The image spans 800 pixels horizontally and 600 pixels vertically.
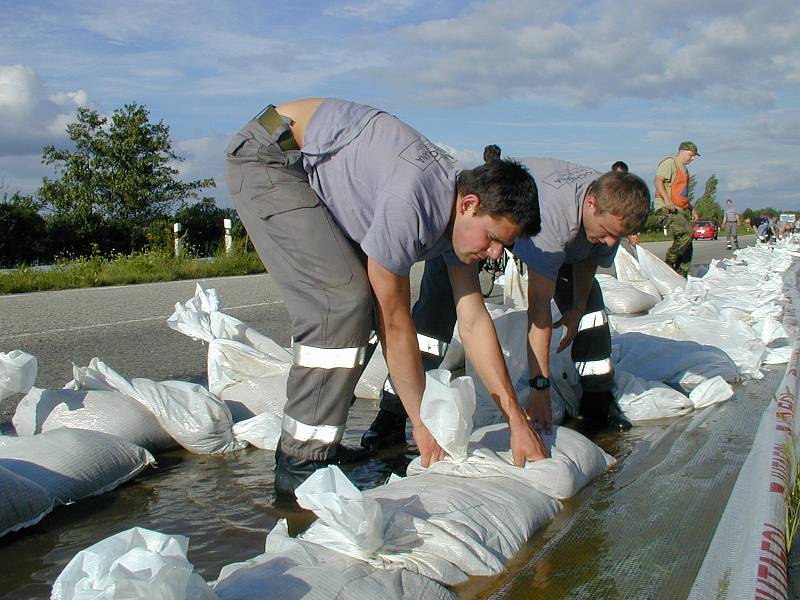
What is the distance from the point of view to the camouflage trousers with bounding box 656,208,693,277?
9102 millimetres

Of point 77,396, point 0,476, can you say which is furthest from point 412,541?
point 77,396

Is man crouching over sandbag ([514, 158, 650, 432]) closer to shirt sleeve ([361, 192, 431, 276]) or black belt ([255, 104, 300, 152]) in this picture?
shirt sleeve ([361, 192, 431, 276])

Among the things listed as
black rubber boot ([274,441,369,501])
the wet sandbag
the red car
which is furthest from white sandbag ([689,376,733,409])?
the red car

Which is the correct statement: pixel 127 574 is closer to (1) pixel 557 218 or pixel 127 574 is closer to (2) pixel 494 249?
(2) pixel 494 249

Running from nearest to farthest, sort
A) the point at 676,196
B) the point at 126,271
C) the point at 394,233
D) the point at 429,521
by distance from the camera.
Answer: the point at 429,521, the point at 394,233, the point at 676,196, the point at 126,271

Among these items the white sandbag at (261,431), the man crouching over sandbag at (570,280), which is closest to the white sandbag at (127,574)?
the man crouching over sandbag at (570,280)

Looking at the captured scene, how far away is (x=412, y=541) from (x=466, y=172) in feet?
3.38

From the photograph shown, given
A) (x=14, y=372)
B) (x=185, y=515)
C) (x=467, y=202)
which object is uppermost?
(x=467, y=202)

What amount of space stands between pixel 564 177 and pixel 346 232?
990mm

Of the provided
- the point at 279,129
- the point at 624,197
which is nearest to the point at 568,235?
the point at 624,197

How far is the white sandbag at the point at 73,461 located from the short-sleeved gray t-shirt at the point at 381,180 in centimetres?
107

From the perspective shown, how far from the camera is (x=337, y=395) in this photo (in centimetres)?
254

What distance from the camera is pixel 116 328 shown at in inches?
247

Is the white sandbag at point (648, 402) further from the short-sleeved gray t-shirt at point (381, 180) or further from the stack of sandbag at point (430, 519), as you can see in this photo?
the short-sleeved gray t-shirt at point (381, 180)
